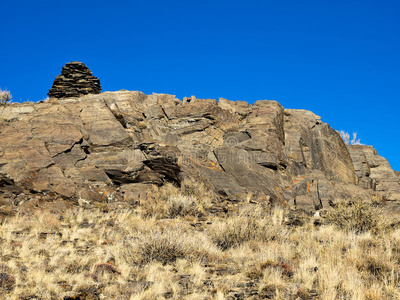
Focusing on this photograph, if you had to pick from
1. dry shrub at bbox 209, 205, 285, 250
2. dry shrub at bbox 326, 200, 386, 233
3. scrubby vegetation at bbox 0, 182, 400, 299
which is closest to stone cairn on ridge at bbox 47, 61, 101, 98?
scrubby vegetation at bbox 0, 182, 400, 299

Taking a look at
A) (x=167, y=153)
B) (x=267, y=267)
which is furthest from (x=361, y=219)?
(x=167, y=153)

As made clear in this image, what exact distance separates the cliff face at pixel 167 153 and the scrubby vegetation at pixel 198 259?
11.6ft

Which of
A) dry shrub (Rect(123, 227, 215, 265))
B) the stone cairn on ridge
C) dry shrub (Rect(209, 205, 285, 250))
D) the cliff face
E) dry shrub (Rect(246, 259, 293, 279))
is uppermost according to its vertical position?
the stone cairn on ridge

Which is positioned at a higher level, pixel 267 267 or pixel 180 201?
pixel 180 201

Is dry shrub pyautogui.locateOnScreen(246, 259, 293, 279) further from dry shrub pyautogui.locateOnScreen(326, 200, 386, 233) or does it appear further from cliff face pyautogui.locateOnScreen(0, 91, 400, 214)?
cliff face pyautogui.locateOnScreen(0, 91, 400, 214)

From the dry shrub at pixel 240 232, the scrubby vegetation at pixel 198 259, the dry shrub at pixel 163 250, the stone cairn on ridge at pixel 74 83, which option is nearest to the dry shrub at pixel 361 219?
the scrubby vegetation at pixel 198 259

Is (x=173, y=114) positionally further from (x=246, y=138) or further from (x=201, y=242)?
(x=201, y=242)

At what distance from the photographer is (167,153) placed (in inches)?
761

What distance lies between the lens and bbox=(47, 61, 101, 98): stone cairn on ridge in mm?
29516

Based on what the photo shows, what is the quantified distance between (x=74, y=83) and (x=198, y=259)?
2530cm

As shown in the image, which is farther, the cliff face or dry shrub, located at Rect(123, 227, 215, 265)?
the cliff face

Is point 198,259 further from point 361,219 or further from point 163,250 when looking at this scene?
point 361,219

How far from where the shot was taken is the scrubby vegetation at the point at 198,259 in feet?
22.5

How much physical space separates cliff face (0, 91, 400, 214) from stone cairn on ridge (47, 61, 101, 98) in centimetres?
504
